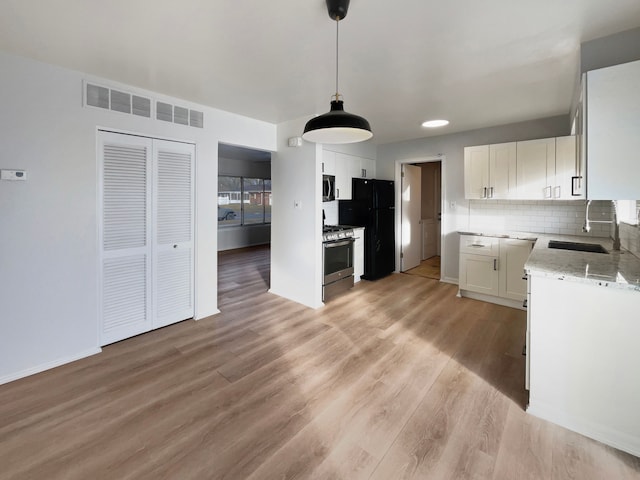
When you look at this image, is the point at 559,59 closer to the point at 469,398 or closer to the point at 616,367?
the point at 616,367

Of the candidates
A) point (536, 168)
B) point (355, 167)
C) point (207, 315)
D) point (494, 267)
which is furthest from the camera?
point (355, 167)

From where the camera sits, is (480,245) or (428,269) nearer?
(480,245)

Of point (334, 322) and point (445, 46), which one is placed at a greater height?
point (445, 46)

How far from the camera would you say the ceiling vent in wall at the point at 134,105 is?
2.66 metres

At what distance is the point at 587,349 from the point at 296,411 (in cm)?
186

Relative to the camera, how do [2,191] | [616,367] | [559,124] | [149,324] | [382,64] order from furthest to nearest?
[559,124] < [149,324] < [382,64] < [2,191] < [616,367]

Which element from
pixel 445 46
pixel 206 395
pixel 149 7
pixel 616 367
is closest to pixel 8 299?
pixel 206 395

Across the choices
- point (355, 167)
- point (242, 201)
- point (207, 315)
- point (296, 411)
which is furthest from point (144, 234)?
point (242, 201)

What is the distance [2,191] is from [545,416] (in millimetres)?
4191

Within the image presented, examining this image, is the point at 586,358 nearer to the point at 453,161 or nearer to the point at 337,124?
the point at 337,124

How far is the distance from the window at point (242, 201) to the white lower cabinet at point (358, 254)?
16.2ft

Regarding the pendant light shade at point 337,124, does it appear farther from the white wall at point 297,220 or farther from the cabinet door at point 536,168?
the cabinet door at point 536,168

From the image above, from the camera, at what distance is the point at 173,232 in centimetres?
331

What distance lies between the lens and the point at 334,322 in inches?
136
